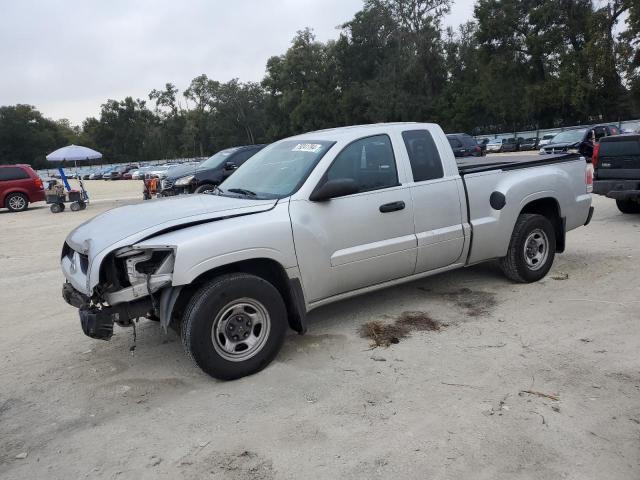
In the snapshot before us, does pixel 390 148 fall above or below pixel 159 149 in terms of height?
below

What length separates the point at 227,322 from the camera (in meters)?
3.97

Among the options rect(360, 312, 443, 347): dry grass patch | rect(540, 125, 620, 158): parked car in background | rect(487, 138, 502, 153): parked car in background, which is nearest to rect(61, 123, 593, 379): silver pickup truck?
rect(360, 312, 443, 347): dry grass patch

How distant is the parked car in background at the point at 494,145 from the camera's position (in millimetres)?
42156

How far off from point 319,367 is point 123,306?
1525mm

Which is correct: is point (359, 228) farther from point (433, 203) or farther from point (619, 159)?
point (619, 159)

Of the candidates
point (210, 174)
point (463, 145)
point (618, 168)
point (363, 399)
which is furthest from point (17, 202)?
point (363, 399)

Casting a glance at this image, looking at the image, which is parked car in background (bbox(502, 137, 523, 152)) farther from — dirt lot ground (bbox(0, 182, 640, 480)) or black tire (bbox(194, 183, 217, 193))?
dirt lot ground (bbox(0, 182, 640, 480))

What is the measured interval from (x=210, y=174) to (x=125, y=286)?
37.7 feet

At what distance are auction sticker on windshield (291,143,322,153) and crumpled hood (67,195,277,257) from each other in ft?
2.45

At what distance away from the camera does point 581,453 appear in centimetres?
293

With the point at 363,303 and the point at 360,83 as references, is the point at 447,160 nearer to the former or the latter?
the point at 363,303

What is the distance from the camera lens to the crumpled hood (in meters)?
3.86

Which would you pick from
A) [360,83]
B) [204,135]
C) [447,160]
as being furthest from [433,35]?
[447,160]

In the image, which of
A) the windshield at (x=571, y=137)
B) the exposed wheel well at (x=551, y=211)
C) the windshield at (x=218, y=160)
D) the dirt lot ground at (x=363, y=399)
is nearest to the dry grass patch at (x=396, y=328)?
the dirt lot ground at (x=363, y=399)
